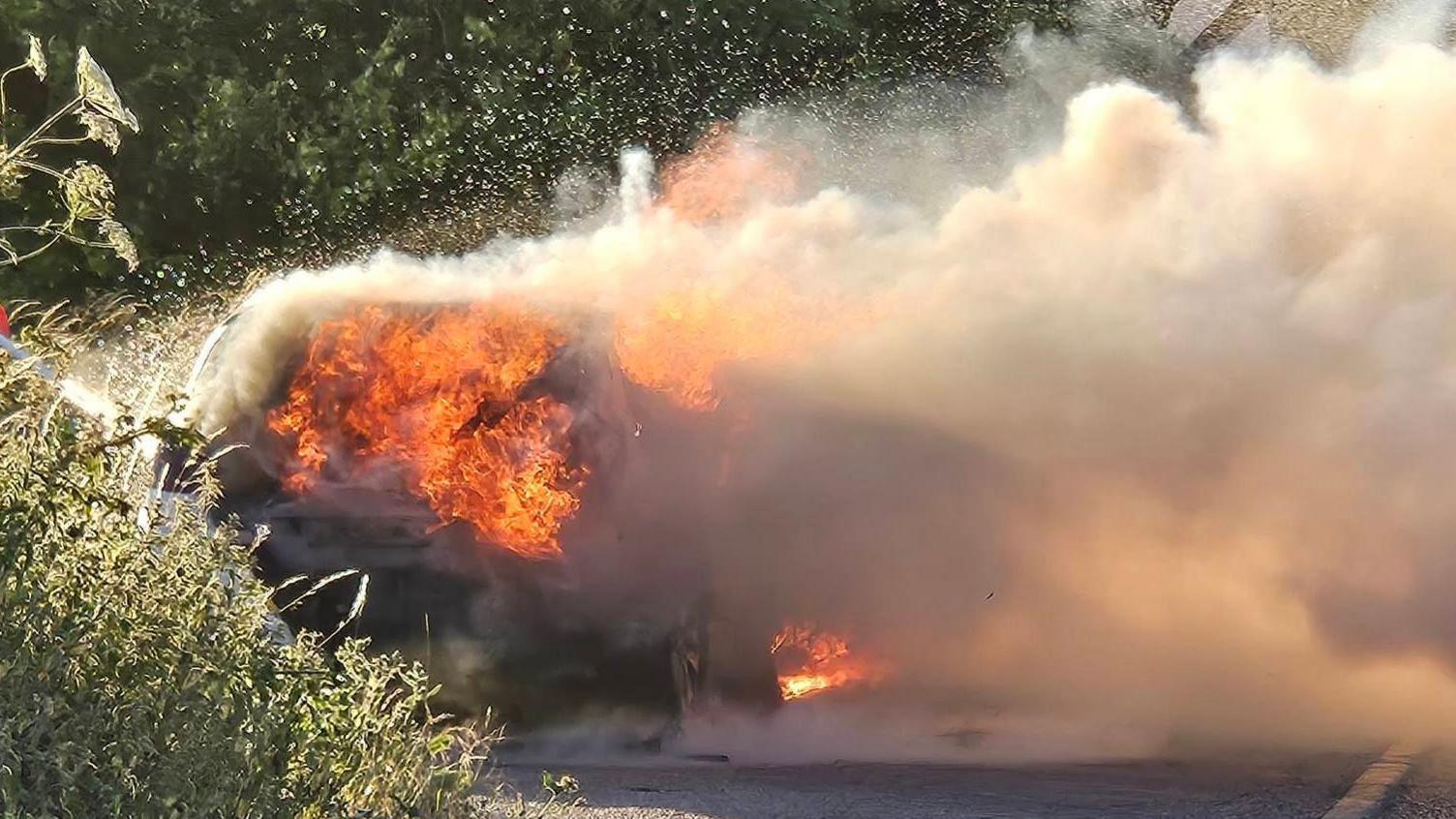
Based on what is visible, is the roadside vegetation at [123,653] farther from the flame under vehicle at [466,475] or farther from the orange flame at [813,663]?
the orange flame at [813,663]

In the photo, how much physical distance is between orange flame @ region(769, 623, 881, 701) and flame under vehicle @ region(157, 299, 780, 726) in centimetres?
38

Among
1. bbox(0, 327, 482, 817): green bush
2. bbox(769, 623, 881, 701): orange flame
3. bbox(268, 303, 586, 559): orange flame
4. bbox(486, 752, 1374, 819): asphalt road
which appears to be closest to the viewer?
bbox(0, 327, 482, 817): green bush

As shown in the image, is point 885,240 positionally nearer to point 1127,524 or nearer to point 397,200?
point 1127,524

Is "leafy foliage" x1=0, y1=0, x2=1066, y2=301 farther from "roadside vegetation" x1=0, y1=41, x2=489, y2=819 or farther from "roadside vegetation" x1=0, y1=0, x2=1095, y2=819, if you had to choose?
"roadside vegetation" x1=0, y1=41, x2=489, y2=819

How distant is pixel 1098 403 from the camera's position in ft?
28.7

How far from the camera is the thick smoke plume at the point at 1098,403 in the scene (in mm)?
7355

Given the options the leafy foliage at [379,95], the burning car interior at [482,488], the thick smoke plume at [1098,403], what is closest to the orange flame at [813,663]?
the thick smoke plume at [1098,403]

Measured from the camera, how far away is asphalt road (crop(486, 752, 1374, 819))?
734 centimetres

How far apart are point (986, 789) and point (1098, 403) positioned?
1920 mm

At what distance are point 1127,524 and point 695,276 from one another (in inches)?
85.1

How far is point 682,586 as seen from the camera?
284 inches

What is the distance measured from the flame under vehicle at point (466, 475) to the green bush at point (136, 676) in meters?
2.19

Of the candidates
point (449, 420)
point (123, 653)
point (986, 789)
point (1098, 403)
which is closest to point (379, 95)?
point (1098, 403)

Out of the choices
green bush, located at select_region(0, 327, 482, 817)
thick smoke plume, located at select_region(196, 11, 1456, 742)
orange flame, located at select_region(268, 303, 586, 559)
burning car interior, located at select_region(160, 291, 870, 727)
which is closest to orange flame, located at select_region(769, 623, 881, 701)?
thick smoke plume, located at select_region(196, 11, 1456, 742)
